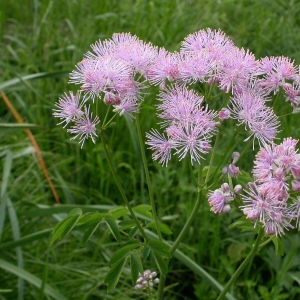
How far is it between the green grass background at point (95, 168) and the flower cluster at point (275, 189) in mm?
1171

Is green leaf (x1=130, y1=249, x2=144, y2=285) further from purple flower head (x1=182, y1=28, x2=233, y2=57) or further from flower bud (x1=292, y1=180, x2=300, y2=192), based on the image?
purple flower head (x1=182, y1=28, x2=233, y2=57)

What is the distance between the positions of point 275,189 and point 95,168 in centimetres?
203

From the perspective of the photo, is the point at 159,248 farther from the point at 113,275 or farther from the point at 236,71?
the point at 236,71

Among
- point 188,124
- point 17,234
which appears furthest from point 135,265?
point 17,234

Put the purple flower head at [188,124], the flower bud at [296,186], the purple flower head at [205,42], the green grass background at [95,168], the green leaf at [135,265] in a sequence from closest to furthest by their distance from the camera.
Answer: the flower bud at [296,186], the purple flower head at [188,124], the green leaf at [135,265], the purple flower head at [205,42], the green grass background at [95,168]

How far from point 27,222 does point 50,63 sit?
5.25 feet

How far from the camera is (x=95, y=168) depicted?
3.28 meters

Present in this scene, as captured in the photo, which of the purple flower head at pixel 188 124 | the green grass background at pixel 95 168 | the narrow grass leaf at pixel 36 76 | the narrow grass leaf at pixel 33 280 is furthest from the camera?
the narrow grass leaf at pixel 36 76

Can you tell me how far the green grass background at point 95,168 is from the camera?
2.66 m

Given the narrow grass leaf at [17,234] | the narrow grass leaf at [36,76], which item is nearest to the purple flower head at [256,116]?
the narrow grass leaf at [17,234]

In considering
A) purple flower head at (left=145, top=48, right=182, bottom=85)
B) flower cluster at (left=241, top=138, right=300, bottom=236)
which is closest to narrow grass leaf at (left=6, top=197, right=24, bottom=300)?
purple flower head at (left=145, top=48, right=182, bottom=85)

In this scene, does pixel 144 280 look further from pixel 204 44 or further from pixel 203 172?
pixel 204 44

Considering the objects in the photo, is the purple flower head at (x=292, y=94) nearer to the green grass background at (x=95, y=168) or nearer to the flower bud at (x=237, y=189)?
the flower bud at (x=237, y=189)

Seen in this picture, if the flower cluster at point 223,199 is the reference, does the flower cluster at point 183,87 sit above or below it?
above
